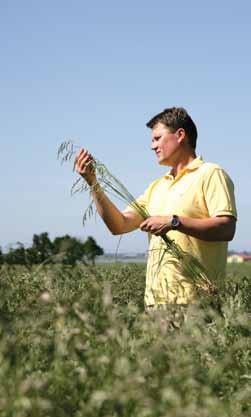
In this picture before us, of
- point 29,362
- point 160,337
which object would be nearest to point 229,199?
point 160,337

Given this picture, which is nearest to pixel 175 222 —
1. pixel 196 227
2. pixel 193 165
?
pixel 196 227

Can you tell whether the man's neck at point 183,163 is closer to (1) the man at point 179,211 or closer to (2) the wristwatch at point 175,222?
(1) the man at point 179,211

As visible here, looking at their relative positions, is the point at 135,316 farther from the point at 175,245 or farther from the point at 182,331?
the point at 175,245

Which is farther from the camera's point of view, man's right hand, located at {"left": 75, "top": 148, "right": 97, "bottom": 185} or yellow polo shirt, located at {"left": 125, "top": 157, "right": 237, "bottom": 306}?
man's right hand, located at {"left": 75, "top": 148, "right": 97, "bottom": 185}

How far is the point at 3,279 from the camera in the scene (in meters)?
Answer: 4.78

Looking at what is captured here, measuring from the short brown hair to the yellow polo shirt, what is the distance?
0.70ft

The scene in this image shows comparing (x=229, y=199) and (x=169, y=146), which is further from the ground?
(x=169, y=146)

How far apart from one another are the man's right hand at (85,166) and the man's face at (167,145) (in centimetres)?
39

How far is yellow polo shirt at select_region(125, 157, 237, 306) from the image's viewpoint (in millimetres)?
Result: 4840

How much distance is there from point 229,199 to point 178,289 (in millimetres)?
579

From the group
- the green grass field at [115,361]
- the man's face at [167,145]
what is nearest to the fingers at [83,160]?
the man's face at [167,145]

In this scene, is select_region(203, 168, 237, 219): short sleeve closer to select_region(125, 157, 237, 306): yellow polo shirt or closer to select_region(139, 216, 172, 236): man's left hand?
select_region(125, 157, 237, 306): yellow polo shirt

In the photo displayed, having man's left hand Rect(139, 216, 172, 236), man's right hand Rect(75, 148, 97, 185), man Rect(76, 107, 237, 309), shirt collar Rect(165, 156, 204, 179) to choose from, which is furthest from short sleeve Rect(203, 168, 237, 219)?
man's right hand Rect(75, 148, 97, 185)

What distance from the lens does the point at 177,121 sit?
5.19 m
